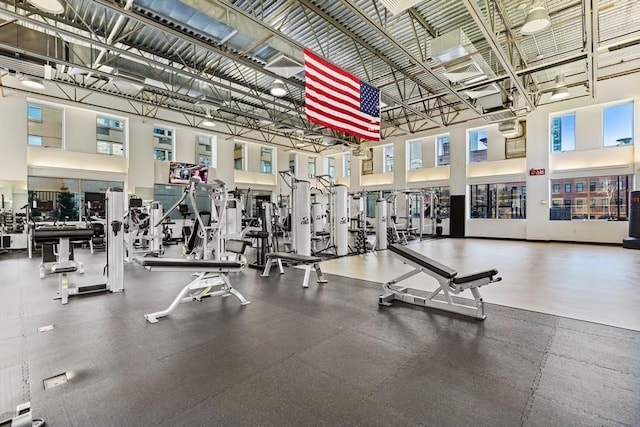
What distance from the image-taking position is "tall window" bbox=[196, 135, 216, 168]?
44.2 ft

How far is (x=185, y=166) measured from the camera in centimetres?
1251

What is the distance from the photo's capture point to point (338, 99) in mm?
5914

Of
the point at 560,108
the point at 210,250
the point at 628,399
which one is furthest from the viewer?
the point at 560,108

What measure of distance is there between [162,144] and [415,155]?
1127 centimetres

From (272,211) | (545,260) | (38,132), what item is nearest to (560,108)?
(545,260)

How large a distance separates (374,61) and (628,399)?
7753 millimetres

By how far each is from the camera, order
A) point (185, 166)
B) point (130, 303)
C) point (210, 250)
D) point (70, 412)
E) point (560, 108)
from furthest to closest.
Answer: point (185, 166) → point (560, 108) → point (210, 250) → point (130, 303) → point (70, 412)

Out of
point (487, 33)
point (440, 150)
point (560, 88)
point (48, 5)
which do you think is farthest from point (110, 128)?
point (560, 88)

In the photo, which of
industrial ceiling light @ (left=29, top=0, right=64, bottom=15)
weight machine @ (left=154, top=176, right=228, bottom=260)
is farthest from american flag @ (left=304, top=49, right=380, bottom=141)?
industrial ceiling light @ (left=29, top=0, right=64, bottom=15)

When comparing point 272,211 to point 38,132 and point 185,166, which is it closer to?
point 185,166

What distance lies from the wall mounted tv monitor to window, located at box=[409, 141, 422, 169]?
31.4 ft

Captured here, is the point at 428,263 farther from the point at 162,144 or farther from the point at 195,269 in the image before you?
the point at 162,144

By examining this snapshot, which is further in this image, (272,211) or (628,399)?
(272,211)

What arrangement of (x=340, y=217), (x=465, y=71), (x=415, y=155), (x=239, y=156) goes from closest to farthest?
(x=465, y=71)
(x=340, y=217)
(x=415, y=155)
(x=239, y=156)
